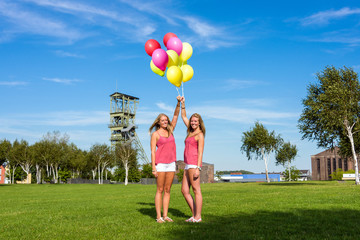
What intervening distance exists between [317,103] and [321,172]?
119m

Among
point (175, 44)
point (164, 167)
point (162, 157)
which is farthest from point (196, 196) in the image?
point (175, 44)

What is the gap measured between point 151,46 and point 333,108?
2688cm

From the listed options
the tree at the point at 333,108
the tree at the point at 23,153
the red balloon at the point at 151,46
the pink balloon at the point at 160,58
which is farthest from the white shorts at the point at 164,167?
the tree at the point at 23,153

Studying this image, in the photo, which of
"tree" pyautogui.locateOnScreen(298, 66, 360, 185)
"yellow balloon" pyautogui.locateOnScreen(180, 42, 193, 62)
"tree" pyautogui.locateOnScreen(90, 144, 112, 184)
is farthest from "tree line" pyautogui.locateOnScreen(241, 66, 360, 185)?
"tree" pyautogui.locateOnScreen(90, 144, 112, 184)

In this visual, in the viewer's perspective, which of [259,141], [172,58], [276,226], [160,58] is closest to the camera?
[276,226]

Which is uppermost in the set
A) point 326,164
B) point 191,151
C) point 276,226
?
point 191,151

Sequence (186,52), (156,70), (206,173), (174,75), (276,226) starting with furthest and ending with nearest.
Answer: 1. (206,173)
2. (186,52)
3. (156,70)
4. (174,75)
5. (276,226)

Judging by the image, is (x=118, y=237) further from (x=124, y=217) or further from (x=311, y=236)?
Result: (x=311, y=236)

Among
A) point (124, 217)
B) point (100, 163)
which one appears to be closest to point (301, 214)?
point (124, 217)

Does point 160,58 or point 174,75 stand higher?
point 160,58

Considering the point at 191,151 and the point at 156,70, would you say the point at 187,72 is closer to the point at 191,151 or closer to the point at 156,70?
the point at 156,70

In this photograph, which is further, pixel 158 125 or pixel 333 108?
pixel 333 108

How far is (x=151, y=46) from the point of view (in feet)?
37.3

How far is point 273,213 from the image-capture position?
9117mm
